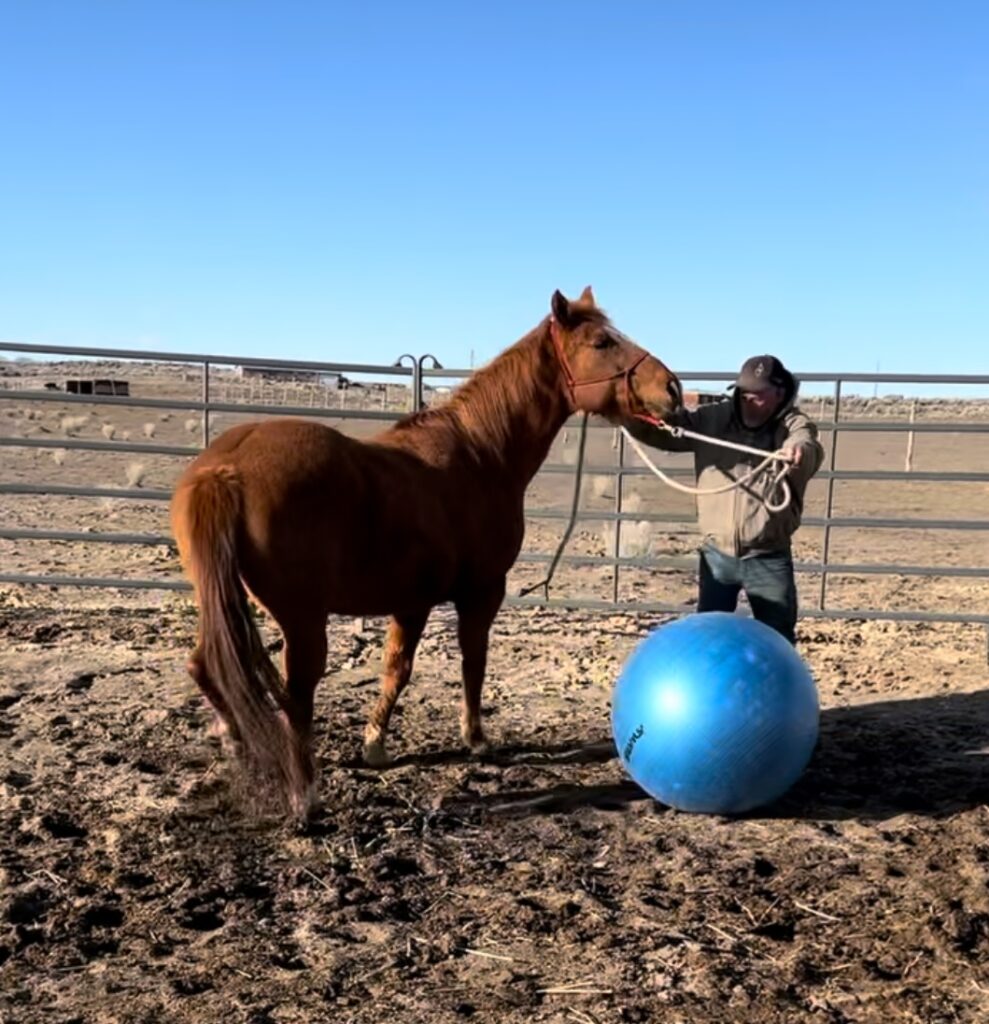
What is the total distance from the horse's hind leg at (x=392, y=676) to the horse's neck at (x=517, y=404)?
735 mm

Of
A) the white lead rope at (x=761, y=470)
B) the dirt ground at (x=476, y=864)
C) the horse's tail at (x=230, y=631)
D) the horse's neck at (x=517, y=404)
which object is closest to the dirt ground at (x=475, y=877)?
the dirt ground at (x=476, y=864)

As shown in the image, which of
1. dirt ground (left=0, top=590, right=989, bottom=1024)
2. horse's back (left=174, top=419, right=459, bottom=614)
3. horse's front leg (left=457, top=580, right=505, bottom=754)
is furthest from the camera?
horse's front leg (left=457, top=580, right=505, bottom=754)

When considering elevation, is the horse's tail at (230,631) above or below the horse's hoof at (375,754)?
above

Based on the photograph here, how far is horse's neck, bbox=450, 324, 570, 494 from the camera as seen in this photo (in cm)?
425

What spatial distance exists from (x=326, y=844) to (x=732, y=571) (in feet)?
7.04

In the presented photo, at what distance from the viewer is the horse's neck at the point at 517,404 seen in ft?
13.9

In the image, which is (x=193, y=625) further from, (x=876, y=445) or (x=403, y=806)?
(x=876, y=445)

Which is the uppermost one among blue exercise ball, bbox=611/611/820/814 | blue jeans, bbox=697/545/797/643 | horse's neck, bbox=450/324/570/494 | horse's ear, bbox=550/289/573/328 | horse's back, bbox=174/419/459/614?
horse's ear, bbox=550/289/573/328

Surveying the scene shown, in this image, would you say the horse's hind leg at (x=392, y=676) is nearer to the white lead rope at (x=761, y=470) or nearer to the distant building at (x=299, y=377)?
the white lead rope at (x=761, y=470)

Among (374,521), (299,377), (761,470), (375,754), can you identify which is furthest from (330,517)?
(299,377)

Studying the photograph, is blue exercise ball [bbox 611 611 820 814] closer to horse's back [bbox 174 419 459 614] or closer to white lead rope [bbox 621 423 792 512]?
white lead rope [bbox 621 423 792 512]

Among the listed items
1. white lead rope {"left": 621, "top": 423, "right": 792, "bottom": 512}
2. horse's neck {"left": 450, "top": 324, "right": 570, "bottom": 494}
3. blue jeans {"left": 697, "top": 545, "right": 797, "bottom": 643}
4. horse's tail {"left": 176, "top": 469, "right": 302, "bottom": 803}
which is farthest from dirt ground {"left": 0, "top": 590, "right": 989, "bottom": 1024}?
horse's neck {"left": 450, "top": 324, "right": 570, "bottom": 494}

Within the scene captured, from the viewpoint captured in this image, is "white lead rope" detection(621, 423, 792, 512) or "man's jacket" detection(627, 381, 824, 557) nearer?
"white lead rope" detection(621, 423, 792, 512)

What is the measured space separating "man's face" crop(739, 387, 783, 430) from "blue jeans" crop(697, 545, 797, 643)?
Result: 1.94 ft
